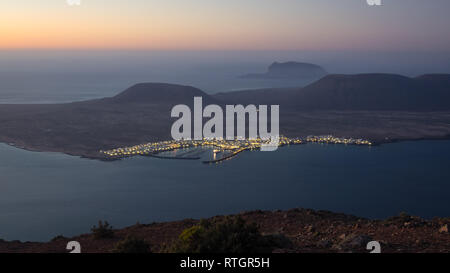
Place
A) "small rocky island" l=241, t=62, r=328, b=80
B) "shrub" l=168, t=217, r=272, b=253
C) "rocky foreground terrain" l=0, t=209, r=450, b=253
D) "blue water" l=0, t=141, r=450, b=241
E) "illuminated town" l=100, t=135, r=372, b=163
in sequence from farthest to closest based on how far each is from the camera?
"small rocky island" l=241, t=62, r=328, b=80 → "illuminated town" l=100, t=135, r=372, b=163 → "blue water" l=0, t=141, r=450, b=241 → "rocky foreground terrain" l=0, t=209, r=450, b=253 → "shrub" l=168, t=217, r=272, b=253

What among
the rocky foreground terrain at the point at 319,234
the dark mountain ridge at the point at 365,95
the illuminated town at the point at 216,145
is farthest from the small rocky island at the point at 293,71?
the rocky foreground terrain at the point at 319,234

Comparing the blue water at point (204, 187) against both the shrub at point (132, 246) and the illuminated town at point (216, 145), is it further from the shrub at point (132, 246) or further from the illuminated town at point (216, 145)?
the shrub at point (132, 246)

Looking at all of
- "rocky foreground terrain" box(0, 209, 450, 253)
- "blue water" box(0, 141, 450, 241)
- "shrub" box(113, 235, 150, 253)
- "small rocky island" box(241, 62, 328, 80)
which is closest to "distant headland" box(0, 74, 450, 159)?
"blue water" box(0, 141, 450, 241)

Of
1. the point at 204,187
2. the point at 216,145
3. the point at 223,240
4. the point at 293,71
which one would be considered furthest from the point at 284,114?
the point at 293,71

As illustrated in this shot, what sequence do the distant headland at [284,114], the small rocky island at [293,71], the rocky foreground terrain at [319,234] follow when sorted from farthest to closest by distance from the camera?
the small rocky island at [293,71] < the distant headland at [284,114] < the rocky foreground terrain at [319,234]

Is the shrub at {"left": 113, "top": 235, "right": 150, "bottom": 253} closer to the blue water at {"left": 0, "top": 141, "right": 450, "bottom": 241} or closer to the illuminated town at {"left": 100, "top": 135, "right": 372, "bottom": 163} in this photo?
the blue water at {"left": 0, "top": 141, "right": 450, "bottom": 241}

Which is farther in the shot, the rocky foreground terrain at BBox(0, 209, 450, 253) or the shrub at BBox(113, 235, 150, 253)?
the rocky foreground terrain at BBox(0, 209, 450, 253)
